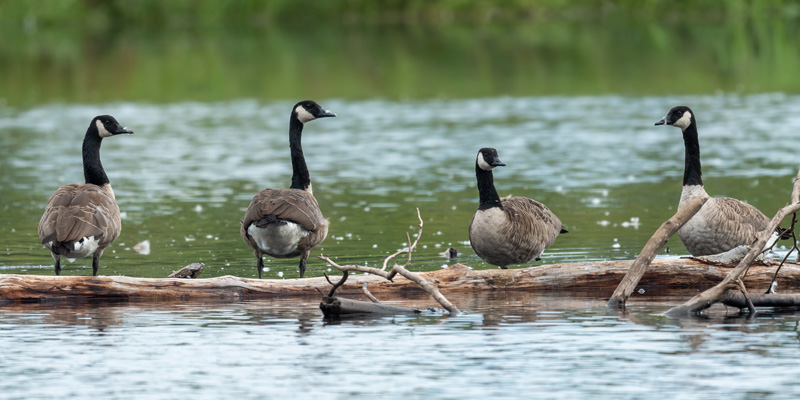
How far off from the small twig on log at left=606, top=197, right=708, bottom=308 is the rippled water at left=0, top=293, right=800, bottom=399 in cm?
22

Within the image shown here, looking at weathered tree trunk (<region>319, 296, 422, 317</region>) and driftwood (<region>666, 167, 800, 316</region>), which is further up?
driftwood (<region>666, 167, 800, 316</region>)

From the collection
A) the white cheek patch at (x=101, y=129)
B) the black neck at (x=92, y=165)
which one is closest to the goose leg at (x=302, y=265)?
the black neck at (x=92, y=165)

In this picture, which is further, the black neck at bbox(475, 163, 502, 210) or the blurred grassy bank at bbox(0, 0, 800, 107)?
the blurred grassy bank at bbox(0, 0, 800, 107)

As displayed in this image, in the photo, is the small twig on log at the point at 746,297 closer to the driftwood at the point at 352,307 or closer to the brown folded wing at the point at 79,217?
the driftwood at the point at 352,307

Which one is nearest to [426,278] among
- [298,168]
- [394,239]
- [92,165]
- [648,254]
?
[648,254]

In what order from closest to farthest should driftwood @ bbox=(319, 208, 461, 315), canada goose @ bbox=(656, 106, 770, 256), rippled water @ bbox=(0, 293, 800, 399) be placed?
1. rippled water @ bbox=(0, 293, 800, 399)
2. driftwood @ bbox=(319, 208, 461, 315)
3. canada goose @ bbox=(656, 106, 770, 256)

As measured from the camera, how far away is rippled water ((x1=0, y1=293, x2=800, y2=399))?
31.6 ft

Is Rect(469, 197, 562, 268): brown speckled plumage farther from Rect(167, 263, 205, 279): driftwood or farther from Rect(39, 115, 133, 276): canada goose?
Rect(39, 115, 133, 276): canada goose

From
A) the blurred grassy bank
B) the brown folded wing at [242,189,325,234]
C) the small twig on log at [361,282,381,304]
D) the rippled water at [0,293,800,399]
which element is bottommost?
the rippled water at [0,293,800,399]

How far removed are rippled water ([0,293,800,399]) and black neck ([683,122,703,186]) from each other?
2.79m

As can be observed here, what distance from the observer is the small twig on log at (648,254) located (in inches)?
479

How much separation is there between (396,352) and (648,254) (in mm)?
2896

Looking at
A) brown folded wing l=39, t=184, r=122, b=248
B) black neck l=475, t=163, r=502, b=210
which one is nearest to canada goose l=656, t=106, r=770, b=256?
black neck l=475, t=163, r=502, b=210

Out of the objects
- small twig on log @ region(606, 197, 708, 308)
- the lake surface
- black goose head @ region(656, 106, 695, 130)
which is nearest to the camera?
the lake surface
